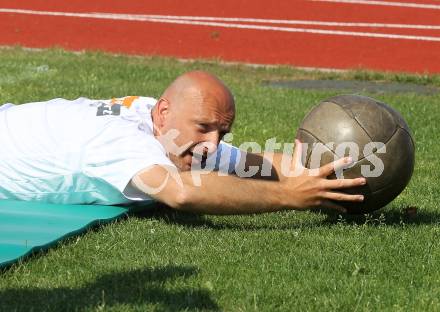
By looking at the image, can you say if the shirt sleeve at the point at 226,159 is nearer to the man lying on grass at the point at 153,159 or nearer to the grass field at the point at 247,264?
the man lying on grass at the point at 153,159

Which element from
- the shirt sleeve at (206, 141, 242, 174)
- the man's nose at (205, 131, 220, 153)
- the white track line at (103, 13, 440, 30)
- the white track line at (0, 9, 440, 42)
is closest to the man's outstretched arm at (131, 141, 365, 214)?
the man's nose at (205, 131, 220, 153)

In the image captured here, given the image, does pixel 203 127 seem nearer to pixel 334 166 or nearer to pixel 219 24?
pixel 334 166

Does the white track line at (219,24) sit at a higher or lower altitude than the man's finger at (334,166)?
higher

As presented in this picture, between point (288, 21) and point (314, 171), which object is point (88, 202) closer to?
point (314, 171)

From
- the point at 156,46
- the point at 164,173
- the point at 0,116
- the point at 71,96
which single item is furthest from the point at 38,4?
the point at 164,173

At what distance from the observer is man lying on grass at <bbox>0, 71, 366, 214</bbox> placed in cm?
624

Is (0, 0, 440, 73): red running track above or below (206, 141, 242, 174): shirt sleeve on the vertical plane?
above

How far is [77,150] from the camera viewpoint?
6730mm

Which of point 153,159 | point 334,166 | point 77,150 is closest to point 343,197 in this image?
point 334,166

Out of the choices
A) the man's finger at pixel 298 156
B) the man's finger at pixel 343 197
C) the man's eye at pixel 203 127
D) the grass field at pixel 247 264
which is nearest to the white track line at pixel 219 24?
the grass field at pixel 247 264

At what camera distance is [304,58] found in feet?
53.3

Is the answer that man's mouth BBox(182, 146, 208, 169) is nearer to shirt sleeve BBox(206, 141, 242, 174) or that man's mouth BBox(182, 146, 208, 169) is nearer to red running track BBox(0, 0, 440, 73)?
shirt sleeve BBox(206, 141, 242, 174)

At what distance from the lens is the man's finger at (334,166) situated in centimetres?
621

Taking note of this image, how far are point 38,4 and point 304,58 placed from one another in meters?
6.01
